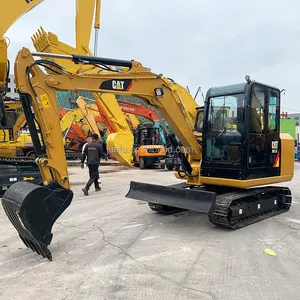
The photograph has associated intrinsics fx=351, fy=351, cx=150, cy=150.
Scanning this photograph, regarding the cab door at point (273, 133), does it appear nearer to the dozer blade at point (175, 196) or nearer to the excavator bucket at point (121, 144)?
the dozer blade at point (175, 196)

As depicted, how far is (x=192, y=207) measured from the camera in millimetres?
5832

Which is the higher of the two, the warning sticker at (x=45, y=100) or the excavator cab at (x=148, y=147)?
the warning sticker at (x=45, y=100)

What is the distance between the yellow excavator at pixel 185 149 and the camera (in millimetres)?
4828

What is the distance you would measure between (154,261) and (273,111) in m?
3.94

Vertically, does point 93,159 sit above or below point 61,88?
below

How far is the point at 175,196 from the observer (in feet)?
20.2

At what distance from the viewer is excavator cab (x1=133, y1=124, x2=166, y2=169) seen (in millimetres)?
17812

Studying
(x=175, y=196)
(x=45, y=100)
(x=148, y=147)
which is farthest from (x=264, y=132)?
(x=148, y=147)

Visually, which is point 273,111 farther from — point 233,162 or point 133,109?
point 133,109

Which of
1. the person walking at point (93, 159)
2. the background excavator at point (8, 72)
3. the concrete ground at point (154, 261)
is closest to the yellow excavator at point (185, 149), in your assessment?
the concrete ground at point (154, 261)

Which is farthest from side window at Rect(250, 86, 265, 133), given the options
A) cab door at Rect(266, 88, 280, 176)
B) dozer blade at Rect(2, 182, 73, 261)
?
dozer blade at Rect(2, 182, 73, 261)

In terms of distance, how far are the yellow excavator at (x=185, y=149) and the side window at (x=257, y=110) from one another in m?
0.02

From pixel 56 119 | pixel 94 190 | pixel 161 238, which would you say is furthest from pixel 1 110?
pixel 161 238

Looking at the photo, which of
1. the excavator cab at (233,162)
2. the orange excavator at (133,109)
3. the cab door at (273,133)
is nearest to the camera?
the excavator cab at (233,162)
